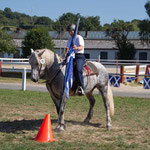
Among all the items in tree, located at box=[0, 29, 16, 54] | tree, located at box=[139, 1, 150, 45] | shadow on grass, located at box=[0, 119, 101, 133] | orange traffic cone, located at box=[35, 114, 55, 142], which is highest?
tree, located at box=[139, 1, 150, 45]

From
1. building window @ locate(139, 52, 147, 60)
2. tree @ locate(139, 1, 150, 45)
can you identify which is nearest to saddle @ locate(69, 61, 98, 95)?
tree @ locate(139, 1, 150, 45)

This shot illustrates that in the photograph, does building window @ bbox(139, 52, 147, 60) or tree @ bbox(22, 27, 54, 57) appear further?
building window @ bbox(139, 52, 147, 60)

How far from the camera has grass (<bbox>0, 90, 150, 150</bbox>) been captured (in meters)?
6.68

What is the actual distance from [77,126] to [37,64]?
90.3 inches

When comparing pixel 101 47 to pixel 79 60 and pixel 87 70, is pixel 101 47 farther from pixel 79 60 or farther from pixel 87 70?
pixel 79 60

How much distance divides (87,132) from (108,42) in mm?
61543

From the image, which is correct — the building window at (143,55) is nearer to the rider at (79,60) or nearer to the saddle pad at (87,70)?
the saddle pad at (87,70)

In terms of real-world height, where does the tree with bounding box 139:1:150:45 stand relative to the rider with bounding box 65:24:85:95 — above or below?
above

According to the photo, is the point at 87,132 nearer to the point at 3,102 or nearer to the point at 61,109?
the point at 61,109

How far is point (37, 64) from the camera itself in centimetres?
764

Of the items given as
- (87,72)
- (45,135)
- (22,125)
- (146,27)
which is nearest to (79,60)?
(87,72)

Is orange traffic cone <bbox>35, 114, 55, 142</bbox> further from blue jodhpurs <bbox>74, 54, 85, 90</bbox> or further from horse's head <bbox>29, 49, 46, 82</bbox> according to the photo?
blue jodhpurs <bbox>74, 54, 85, 90</bbox>

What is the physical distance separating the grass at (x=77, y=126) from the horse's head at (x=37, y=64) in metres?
1.45

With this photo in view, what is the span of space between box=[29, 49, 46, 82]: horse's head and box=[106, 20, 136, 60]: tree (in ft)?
167
